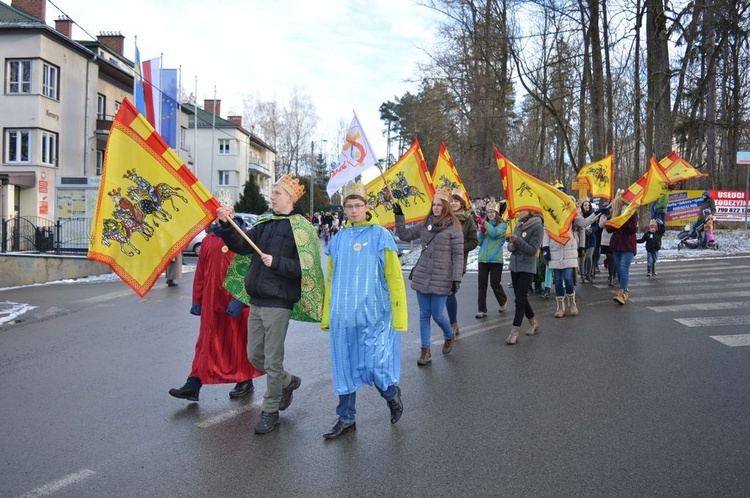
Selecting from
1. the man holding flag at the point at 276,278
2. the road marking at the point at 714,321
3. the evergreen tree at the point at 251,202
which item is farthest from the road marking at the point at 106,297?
the evergreen tree at the point at 251,202

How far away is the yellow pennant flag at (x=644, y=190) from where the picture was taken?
10758 mm

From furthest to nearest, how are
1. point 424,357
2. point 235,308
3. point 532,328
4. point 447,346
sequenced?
point 532,328 < point 447,346 < point 424,357 < point 235,308

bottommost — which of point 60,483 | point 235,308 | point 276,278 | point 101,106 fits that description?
point 60,483

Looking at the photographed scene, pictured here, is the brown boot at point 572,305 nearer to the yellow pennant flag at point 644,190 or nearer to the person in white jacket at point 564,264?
the person in white jacket at point 564,264

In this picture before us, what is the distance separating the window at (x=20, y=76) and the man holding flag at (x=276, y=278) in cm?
3035

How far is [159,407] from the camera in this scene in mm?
5664

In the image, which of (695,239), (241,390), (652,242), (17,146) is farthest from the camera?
(17,146)

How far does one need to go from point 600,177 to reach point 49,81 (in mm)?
26447

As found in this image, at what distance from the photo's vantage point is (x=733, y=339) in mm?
8188

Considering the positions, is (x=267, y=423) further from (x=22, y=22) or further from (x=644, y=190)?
(x=22, y=22)

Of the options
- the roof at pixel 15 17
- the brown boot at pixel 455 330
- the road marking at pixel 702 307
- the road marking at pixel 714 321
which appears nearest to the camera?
the brown boot at pixel 455 330

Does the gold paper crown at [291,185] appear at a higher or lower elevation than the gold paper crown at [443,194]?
lower

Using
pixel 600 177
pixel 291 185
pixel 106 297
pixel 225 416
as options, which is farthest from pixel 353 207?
pixel 600 177

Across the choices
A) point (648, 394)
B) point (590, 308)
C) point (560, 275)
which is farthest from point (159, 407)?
point (590, 308)
